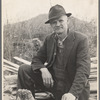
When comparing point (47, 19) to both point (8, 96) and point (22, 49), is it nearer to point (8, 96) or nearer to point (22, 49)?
point (22, 49)

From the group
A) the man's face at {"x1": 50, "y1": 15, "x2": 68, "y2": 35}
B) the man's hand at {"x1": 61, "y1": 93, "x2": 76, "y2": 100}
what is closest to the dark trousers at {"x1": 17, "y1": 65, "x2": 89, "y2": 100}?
the man's hand at {"x1": 61, "y1": 93, "x2": 76, "y2": 100}

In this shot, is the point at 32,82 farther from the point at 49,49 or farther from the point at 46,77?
the point at 49,49

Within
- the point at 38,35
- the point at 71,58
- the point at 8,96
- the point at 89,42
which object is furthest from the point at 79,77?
the point at 8,96

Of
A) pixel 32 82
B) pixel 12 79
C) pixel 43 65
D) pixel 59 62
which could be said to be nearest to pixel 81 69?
pixel 59 62

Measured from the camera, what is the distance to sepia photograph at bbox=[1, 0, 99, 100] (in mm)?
2029

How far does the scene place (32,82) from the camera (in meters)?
2.07

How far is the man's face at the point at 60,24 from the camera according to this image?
2.06 metres

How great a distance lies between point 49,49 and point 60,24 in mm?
216

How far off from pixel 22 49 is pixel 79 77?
527 mm

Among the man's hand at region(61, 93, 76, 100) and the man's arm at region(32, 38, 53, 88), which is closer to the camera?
the man's hand at region(61, 93, 76, 100)

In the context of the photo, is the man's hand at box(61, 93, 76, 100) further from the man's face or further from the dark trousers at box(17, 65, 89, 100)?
the man's face

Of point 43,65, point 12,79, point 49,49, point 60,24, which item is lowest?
point 12,79

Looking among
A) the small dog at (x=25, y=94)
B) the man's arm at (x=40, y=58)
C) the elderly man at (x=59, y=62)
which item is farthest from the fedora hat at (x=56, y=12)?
the small dog at (x=25, y=94)

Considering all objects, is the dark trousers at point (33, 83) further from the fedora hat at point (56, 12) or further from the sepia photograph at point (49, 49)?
the fedora hat at point (56, 12)
